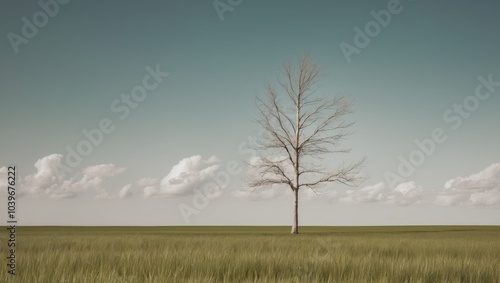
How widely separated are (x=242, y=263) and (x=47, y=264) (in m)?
2.51

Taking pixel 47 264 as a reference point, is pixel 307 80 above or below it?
above

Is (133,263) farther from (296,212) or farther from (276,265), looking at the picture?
(296,212)

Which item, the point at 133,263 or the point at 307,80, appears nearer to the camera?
the point at 133,263

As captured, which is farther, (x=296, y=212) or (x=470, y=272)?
(x=296, y=212)

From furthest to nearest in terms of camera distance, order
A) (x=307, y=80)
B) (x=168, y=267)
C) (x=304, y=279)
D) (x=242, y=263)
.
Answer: (x=307, y=80), (x=242, y=263), (x=168, y=267), (x=304, y=279)

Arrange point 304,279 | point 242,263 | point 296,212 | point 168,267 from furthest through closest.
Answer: point 296,212 < point 242,263 < point 168,267 < point 304,279

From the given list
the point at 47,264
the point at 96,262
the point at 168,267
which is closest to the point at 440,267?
the point at 168,267

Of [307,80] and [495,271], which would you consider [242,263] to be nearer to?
[495,271]

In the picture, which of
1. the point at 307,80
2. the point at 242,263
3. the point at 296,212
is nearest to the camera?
the point at 242,263

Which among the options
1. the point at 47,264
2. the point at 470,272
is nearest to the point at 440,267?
the point at 470,272

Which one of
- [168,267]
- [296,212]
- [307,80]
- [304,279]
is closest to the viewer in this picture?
[304,279]

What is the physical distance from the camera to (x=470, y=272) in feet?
16.9

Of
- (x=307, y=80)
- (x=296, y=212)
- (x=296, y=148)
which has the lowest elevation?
(x=296, y=212)

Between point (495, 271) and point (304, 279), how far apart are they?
2975 millimetres
